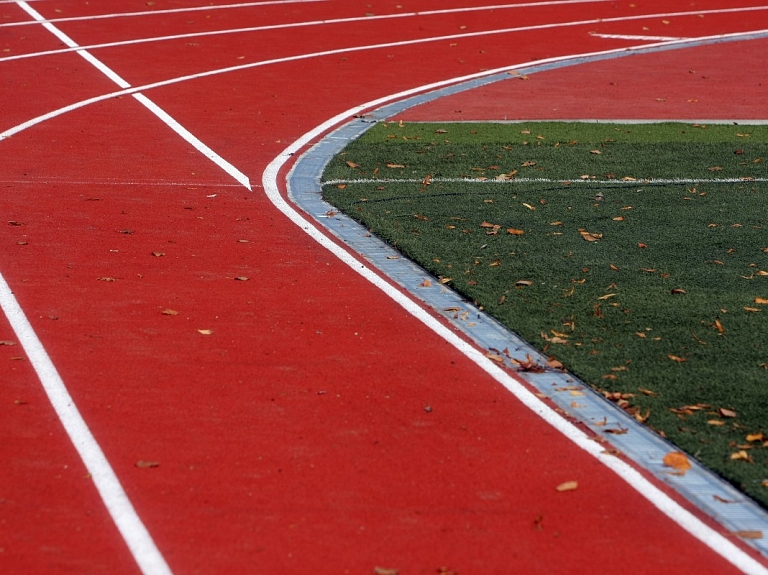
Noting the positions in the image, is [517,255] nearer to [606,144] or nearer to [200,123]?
[606,144]

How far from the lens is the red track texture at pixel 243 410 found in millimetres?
4934

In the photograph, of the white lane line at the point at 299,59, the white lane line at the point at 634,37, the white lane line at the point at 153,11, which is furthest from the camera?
the white lane line at the point at 153,11

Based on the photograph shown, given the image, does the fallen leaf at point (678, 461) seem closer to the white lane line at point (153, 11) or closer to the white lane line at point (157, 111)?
the white lane line at point (157, 111)

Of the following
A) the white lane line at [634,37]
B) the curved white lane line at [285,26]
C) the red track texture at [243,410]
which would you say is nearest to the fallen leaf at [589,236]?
the red track texture at [243,410]

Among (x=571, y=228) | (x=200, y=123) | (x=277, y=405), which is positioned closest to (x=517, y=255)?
(x=571, y=228)

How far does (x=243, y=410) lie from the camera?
625cm

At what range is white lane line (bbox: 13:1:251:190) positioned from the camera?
1194 cm

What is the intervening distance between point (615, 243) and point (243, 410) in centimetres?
443

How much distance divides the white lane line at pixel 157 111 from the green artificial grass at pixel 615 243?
106 centimetres

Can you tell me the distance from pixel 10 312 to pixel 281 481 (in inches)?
125

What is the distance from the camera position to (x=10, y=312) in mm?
7707

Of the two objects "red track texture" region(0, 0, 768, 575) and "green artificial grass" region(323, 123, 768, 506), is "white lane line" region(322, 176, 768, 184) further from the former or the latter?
"red track texture" region(0, 0, 768, 575)

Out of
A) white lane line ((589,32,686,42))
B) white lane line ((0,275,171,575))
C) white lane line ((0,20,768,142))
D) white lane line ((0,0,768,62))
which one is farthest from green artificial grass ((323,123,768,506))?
white lane line ((0,0,768,62))

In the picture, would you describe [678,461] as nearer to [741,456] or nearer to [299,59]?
[741,456]
